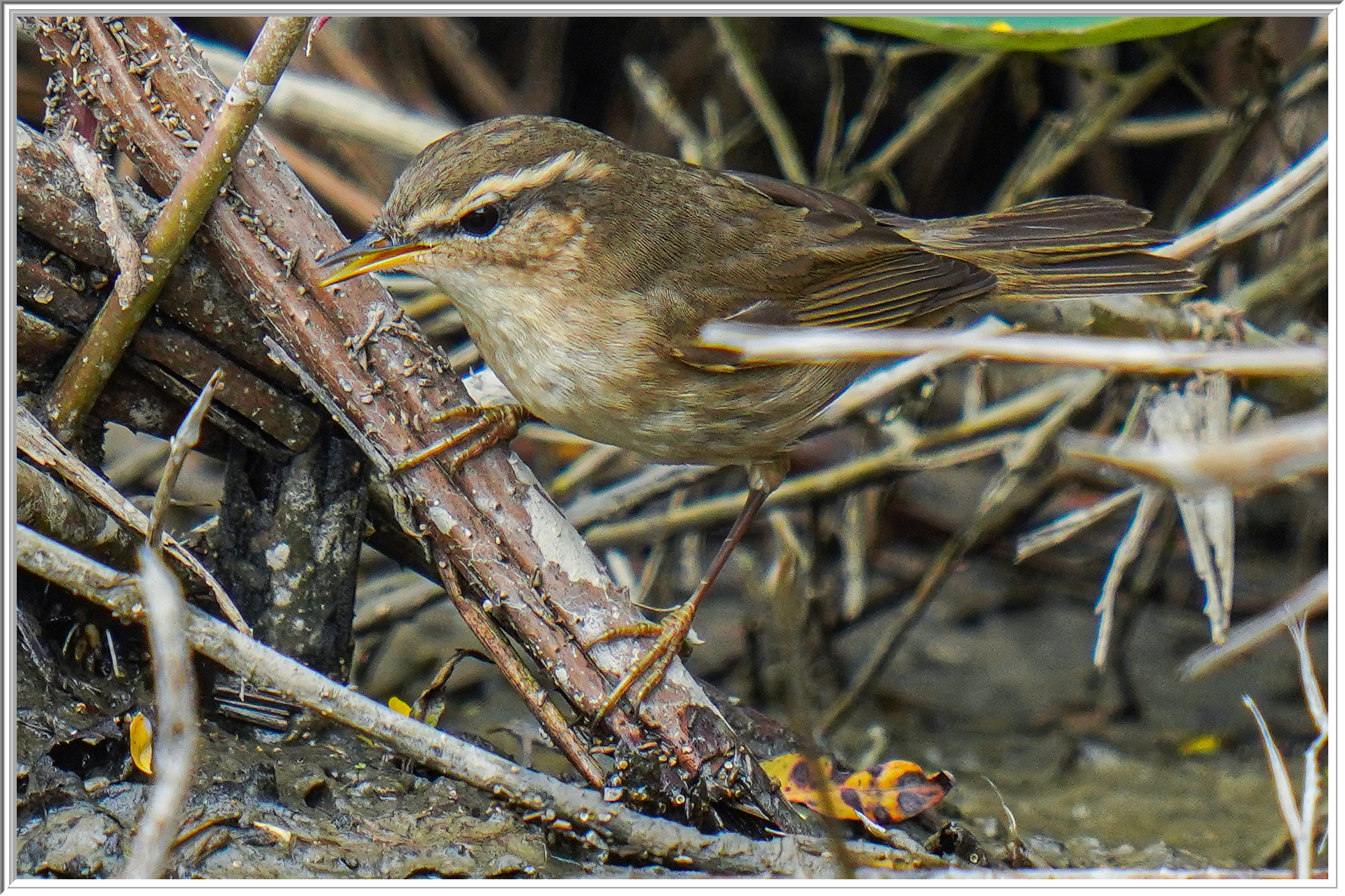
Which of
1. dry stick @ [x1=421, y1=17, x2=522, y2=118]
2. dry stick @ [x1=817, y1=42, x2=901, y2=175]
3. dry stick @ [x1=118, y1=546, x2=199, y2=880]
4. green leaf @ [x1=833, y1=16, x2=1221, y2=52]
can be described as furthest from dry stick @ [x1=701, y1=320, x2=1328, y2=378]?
dry stick @ [x1=421, y1=17, x2=522, y2=118]

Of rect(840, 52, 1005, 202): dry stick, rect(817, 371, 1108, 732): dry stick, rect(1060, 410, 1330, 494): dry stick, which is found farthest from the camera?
rect(840, 52, 1005, 202): dry stick

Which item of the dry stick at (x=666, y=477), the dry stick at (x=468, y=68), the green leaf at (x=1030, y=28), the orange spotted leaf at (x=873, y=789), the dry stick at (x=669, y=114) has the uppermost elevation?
the dry stick at (x=468, y=68)

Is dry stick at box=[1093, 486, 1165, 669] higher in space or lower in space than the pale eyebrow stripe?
lower

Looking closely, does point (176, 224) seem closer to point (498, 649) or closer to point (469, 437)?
point (469, 437)

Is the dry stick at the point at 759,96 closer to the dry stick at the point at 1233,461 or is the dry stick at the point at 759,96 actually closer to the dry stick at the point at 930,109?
the dry stick at the point at 930,109

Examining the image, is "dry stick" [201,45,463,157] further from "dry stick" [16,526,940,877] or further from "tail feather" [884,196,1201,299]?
"dry stick" [16,526,940,877]

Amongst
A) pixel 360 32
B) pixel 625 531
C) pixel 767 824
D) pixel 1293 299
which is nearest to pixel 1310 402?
pixel 1293 299

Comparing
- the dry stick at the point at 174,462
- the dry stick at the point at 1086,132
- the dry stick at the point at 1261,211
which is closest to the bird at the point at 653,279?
the dry stick at the point at 1261,211
